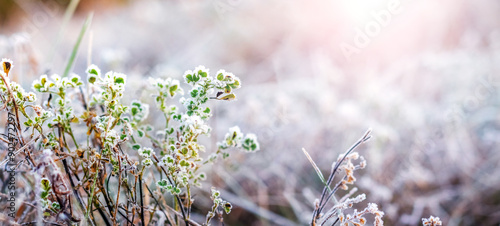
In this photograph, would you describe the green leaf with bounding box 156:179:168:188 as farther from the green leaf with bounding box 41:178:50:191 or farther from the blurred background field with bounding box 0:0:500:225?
the blurred background field with bounding box 0:0:500:225

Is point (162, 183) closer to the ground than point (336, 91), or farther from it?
closer to the ground

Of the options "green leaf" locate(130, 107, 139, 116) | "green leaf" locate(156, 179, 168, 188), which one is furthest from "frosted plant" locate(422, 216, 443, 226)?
"green leaf" locate(130, 107, 139, 116)

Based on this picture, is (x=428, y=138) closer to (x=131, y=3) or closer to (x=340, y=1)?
(x=340, y=1)

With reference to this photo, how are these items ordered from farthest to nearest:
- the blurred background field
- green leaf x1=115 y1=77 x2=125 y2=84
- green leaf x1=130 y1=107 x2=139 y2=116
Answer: the blurred background field < green leaf x1=130 y1=107 x2=139 y2=116 < green leaf x1=115 y1=77 x2=125 y2=84

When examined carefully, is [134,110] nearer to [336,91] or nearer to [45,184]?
[45,184]

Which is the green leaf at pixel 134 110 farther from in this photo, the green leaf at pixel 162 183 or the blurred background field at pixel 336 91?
the blurred background field at pixel 336 91

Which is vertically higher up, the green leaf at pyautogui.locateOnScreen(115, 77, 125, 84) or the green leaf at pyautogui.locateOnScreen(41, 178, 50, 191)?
the green leaf at pyautogui.locateOnScreen(115, 77, 125, 84)

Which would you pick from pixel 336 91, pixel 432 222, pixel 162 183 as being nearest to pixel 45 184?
pixel 162 183

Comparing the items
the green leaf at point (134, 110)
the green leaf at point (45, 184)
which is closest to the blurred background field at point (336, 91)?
the green leaf at point (134, 110)
